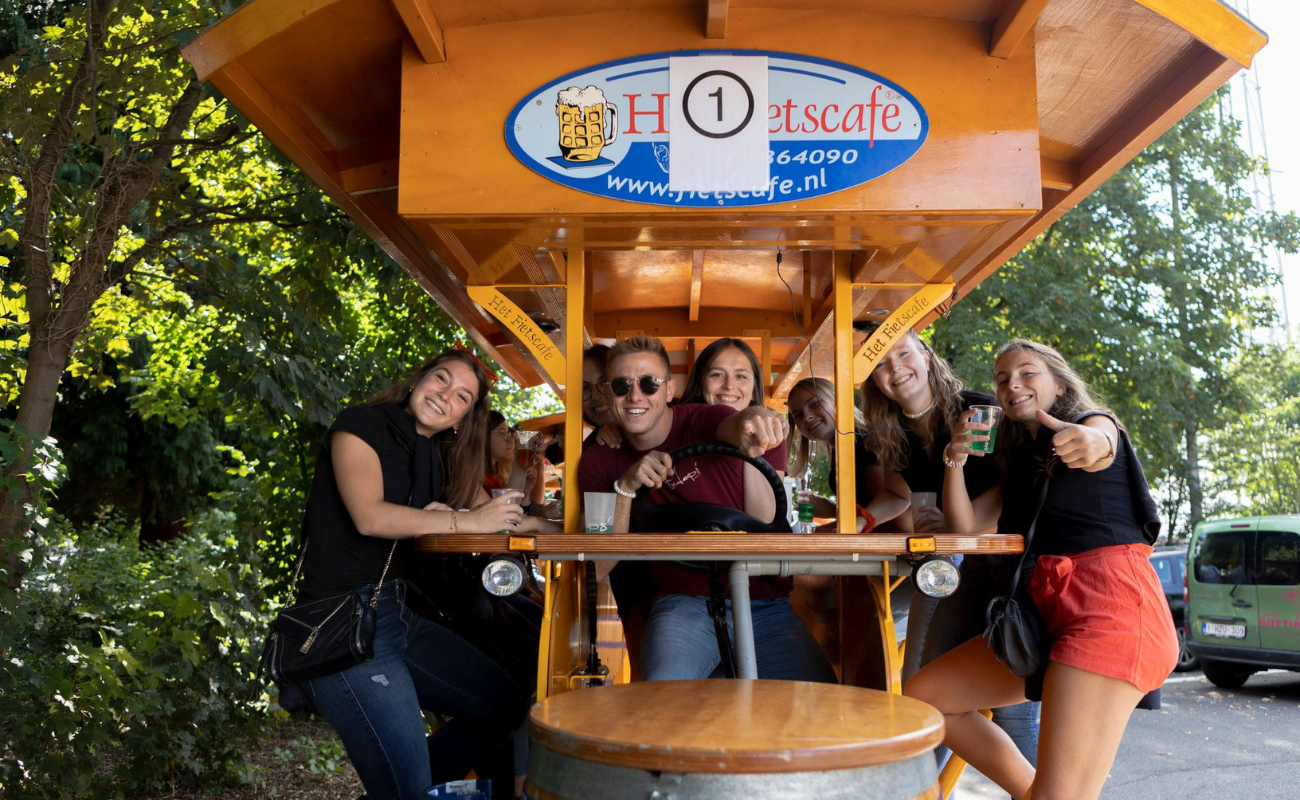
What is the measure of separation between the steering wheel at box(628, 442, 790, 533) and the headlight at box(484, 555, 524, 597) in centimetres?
54

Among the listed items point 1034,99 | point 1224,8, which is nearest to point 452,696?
point 1034,99

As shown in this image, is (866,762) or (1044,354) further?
(1044,354)

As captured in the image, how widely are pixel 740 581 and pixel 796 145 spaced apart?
1337 mm

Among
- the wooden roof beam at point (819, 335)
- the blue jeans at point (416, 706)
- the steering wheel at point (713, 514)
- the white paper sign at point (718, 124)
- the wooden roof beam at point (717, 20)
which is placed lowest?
the blue jeans at point (416, 706)

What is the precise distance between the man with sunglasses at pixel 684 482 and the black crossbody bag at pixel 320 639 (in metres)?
0.87

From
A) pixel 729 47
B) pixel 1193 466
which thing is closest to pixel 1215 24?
pixel 729 47

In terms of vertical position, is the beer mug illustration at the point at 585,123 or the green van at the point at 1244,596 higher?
the beer mug illustration at the point at 585,123

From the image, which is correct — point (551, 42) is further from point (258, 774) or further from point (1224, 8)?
point (258, 774)

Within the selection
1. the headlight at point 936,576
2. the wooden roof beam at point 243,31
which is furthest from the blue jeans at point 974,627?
the wooden roof beam at point 243,31

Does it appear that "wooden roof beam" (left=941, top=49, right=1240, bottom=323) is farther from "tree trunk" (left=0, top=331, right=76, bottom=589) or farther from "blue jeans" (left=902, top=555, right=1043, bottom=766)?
"tree trunk" (left=0, top=331, right=76, bottom=589)

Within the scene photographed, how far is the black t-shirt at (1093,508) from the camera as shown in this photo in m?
3.13

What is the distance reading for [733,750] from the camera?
1.80m

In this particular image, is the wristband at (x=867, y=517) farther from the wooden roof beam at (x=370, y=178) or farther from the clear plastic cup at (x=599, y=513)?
the wooden roof beam at (x=370, y=178)

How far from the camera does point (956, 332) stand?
13992 mm
